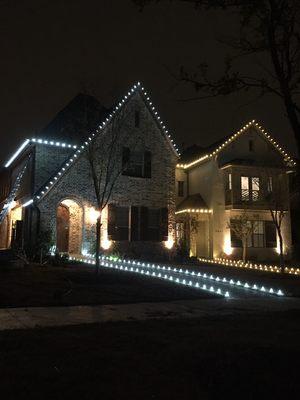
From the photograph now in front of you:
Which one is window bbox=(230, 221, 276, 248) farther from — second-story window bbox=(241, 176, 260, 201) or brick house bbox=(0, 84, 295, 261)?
second-story window bbox=(241, 176, 260, 201)

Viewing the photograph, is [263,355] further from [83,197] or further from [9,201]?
[9,201]

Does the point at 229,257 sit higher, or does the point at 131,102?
the point at 131,102

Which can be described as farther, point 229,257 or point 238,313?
point 229,257

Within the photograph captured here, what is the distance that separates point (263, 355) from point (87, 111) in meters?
11.8

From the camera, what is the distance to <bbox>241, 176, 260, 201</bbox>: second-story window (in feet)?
89.5

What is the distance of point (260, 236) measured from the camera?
27938 mm

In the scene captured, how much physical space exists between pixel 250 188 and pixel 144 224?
8.21 meters

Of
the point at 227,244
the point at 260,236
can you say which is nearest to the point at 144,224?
the point at 227,244

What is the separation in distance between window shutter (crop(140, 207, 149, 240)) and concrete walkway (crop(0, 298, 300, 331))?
41.0 feet

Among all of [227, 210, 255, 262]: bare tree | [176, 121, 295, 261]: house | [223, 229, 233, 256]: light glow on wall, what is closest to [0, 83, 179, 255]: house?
[176, 121, 295, 261]: house

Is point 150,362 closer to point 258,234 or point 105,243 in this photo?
point 105,243

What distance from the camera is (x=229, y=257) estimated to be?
26.7 metres

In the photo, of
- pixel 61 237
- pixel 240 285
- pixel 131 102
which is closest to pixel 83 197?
pixel 61 237

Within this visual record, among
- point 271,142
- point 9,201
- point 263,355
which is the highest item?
point 271,142
